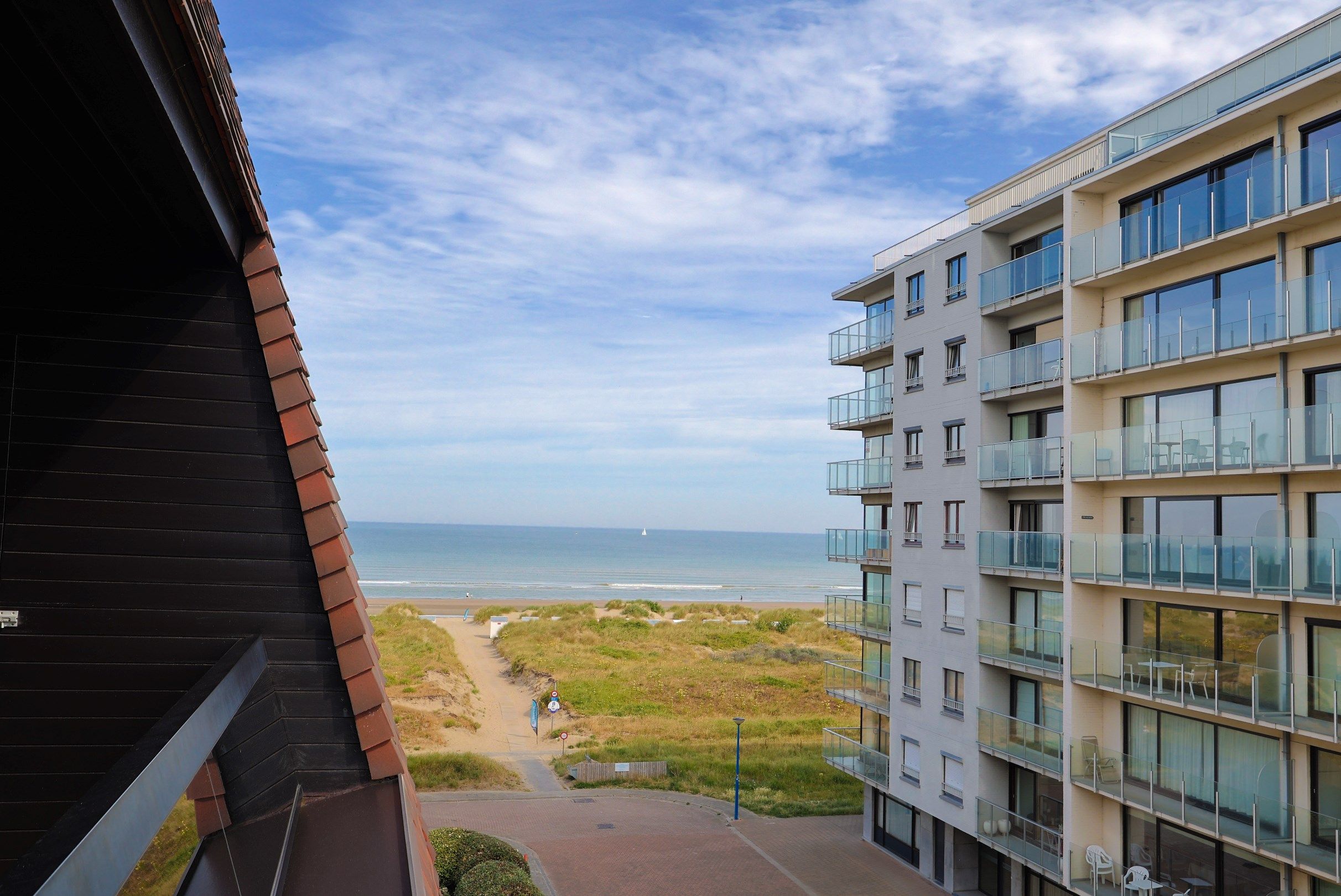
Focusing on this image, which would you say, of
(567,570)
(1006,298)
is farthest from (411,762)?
(567,570)

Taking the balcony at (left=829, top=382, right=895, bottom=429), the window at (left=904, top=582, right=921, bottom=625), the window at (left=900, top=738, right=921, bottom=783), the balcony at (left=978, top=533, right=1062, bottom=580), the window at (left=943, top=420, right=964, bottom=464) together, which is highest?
the balcony at (left=829, top=382, right=895, bottom=429)

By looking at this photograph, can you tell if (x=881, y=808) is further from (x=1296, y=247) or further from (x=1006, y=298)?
(x=1296, y=247)

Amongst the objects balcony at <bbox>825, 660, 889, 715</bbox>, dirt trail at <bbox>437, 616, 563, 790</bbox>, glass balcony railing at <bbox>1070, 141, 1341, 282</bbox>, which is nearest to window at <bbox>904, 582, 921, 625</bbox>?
balcony at <bbox>825, 660, 889, 715</bbox>

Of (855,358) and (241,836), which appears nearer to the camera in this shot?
(241,836)

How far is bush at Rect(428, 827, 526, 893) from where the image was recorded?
20516mm

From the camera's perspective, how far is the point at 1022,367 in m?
21.5

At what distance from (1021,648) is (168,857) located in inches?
810

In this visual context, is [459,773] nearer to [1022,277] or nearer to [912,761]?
[912,761]

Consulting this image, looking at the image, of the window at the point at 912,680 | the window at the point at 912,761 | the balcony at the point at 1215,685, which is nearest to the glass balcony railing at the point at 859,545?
the window at the point at 912,680

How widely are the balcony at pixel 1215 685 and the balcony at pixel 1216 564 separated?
1.34 m

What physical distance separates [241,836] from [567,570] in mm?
153179

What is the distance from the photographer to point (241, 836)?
204 inches

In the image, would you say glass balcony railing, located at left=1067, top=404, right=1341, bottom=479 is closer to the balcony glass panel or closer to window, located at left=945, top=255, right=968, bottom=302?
window, located at left=945, top=255, right=968, bottom=302

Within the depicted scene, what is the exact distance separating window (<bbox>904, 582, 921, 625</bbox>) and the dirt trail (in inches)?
618
